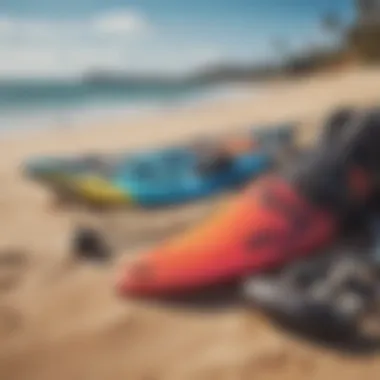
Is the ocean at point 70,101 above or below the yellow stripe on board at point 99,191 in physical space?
above

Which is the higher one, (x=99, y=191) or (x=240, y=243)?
(x=99, y=191)

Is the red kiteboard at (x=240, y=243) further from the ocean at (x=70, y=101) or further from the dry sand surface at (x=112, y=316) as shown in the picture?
the ocean at (x=70, y=101)

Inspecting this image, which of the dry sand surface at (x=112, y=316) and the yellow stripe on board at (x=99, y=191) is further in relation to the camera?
the yellow stripe on board at (x=99, y=191)

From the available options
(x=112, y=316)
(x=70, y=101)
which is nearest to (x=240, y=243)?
(x=112, y=316)

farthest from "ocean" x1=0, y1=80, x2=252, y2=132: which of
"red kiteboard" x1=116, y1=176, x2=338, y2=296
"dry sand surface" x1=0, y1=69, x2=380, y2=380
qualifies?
"red kiteboard" x1=116, y1=176, x2=338, y2=296

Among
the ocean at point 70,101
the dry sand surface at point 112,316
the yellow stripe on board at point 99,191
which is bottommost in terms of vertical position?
the dry sand surface at point 112,316

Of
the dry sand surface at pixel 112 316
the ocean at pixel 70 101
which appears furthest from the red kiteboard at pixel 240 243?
the ocean at pixel 70 101

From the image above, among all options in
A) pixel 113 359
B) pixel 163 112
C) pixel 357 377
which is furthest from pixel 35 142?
pixel 357 377

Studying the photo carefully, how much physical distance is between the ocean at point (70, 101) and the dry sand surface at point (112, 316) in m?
0.02

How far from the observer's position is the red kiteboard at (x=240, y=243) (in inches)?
33.3

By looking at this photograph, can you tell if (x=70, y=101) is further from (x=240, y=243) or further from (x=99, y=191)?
(x=240, y=243)

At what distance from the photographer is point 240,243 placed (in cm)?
87

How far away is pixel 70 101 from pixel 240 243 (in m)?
0.30

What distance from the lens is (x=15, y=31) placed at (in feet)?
2.88
